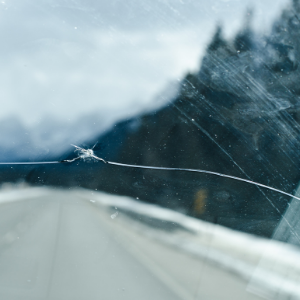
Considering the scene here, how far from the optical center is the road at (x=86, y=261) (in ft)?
4.35

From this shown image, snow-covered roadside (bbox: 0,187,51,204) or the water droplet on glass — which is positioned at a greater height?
snow-covered roadside (bbox: 0,187,51,204)

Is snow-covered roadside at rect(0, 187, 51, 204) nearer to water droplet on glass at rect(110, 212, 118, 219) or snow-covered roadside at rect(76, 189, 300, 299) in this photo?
snow-covered roadside at rect(76, 189, 300, 299)

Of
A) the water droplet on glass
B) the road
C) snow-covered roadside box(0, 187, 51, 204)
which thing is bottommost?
the road

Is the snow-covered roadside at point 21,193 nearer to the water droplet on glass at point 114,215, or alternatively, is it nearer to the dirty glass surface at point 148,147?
the dirty glass surface at point 148,147

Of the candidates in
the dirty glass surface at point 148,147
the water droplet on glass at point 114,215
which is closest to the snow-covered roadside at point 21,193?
the dirty glass surface at point 148,147

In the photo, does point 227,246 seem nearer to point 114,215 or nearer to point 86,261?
point 114,215

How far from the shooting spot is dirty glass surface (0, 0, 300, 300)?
133cm

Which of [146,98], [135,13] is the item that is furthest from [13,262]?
[135,13]

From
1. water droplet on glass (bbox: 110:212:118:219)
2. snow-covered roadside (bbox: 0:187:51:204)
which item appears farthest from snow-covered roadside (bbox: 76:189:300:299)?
snow-covered roadside (bbox: 0:187:51:204)

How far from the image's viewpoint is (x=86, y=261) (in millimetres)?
1347

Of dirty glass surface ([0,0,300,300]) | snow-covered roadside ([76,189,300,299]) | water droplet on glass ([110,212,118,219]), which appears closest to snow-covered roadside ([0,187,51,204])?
dirty glass surface ([0,0,300,300])

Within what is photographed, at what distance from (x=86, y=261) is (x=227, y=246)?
2.87 feet

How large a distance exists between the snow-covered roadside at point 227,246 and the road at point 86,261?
49 mm

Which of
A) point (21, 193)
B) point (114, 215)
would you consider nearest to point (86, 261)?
point (114, 215)
